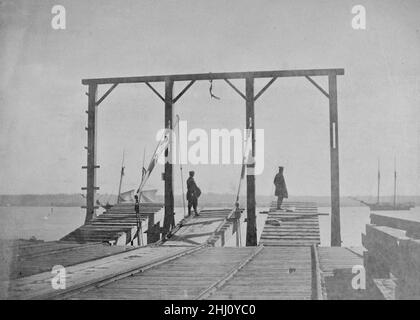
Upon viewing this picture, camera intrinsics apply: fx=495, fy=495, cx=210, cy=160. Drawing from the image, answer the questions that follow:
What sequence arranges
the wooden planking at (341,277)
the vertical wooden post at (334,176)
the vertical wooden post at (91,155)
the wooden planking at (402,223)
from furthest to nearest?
1. the vertical wooden post at (91,155)
2. the vertical wooden post at (334,176)
3. the wooden planking at (402,223)
4. the wooden planking at (341,277)

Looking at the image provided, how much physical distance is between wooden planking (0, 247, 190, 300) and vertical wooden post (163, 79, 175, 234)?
3.91m

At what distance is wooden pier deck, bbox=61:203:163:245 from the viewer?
511 inches

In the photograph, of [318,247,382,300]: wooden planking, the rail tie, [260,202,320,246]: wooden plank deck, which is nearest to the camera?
the rail tie

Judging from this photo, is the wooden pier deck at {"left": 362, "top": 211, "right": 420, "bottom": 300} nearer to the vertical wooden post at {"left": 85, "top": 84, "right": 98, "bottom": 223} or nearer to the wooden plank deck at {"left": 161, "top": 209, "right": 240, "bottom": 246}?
the wooden plank deck at {"left": 161, "top": 209, "right": 240, "bottom": 246}

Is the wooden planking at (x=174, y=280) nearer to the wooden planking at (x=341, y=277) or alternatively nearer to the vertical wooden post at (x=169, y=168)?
the wooden planking at (x=341, y=277)

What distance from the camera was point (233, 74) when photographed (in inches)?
553

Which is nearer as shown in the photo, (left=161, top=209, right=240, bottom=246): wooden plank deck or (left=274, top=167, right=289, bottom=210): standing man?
(left=161, top=209, right=240, bottom=246): wooden plank deck

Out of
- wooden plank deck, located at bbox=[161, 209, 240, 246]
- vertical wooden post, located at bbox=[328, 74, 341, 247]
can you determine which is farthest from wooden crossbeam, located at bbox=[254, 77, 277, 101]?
wooden plank deck, located at bbox=[161, 209, 240, 246]

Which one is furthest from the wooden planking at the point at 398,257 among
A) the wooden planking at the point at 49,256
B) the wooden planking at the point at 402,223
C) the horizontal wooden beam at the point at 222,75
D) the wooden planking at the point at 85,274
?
the horizontal wooden beam at the point at 222,75

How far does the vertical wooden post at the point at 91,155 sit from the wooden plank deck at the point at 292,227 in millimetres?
5161

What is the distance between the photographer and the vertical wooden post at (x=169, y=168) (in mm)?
14305

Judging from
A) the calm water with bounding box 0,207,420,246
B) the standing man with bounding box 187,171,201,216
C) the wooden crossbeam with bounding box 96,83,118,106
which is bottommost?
the calm water with bounding box 0,207,420,246
